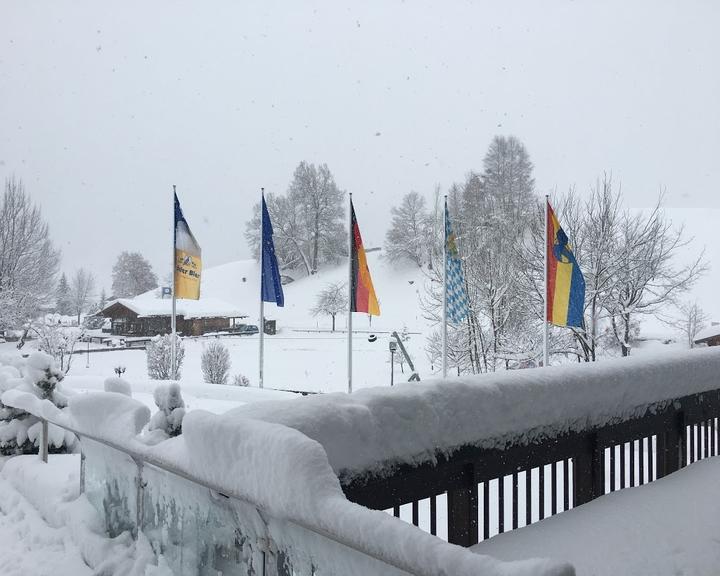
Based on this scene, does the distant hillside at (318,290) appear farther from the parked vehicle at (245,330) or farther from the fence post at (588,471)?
the fence post at (588,471)

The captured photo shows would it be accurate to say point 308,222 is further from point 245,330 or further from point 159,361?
point 159,361

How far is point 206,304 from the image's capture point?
61219mm

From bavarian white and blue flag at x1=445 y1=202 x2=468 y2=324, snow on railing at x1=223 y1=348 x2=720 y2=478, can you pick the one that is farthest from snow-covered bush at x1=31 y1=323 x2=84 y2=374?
snow on railing at x1=223 y1=348 x2=720 y2=478

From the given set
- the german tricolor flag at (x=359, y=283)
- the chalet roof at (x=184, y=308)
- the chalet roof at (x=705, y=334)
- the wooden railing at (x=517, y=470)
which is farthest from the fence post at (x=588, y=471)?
A: the chalet roof at (x=184, y=308)

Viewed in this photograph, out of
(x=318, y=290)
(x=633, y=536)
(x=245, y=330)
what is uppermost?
(x=318, y=290)

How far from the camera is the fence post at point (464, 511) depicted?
338 centimetres

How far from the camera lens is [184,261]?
1697 cm

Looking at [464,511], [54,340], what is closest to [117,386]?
[464,511]

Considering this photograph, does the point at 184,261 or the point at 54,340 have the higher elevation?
the point at 184,261

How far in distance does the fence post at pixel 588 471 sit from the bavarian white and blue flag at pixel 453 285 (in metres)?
10.9

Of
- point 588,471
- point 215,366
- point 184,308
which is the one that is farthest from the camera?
point 184,308

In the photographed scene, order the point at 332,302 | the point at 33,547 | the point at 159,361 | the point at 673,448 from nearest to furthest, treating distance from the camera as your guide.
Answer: the point at 33,547, the point at 673,448, the point at 159,361, the point at 332,302

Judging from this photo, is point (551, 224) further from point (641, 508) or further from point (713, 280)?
point (713, 280)

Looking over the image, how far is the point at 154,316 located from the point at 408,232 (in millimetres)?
40037
